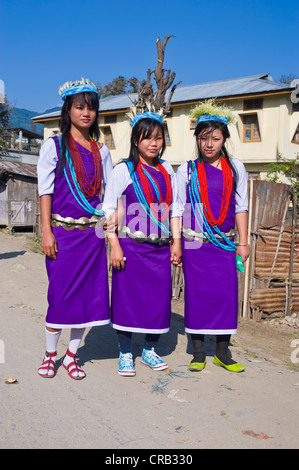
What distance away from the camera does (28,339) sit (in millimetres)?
4453

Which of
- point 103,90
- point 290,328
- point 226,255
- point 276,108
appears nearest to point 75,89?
point 226,255

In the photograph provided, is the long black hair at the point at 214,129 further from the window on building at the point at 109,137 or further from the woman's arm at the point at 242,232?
the window on building at the point at 109,137

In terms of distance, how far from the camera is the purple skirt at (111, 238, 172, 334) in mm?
3537

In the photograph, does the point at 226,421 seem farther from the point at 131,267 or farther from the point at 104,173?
the point at 104,173

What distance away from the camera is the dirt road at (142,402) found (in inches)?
101

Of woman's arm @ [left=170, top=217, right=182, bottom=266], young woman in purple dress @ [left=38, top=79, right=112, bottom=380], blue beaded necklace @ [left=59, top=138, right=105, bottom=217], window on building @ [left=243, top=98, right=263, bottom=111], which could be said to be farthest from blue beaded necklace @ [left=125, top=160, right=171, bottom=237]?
window on building @ [left=243, top=98, right=263, bottom=111]

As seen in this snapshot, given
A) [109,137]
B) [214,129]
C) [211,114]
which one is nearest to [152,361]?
[214,129]

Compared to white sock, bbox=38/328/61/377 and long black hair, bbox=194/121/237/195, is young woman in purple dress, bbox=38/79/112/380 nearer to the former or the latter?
white sock, bbox=38/328/61/377

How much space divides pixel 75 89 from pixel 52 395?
7.16 ft

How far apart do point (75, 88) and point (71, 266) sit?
1.31m

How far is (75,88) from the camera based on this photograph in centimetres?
342

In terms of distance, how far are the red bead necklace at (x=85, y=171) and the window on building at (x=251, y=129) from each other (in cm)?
1687

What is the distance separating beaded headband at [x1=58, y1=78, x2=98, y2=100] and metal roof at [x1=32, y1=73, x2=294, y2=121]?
51.6ft

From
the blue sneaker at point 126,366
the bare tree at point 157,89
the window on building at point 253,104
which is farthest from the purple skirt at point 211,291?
the window on building at point 253,104
